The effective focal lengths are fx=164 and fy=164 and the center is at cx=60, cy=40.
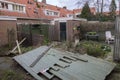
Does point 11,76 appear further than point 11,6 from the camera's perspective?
No

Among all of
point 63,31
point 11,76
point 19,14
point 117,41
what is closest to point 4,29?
point 63,31

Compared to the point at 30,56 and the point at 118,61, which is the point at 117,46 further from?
the point at 30,56

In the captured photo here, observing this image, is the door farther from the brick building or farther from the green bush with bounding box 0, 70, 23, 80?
the green bush with bounding box 0, 70, 23, 80

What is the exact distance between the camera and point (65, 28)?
1714cm

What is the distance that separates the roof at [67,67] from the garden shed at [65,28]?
31.3 feet

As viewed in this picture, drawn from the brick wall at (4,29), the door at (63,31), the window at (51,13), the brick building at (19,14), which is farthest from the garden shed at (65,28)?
the window at (51,13)

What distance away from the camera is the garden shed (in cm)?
1662

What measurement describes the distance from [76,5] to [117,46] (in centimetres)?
1724

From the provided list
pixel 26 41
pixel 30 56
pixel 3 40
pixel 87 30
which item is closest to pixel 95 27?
pixel 87 30

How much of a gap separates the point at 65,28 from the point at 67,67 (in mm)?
11480

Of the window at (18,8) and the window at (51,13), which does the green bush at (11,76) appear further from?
the window at (51,13)

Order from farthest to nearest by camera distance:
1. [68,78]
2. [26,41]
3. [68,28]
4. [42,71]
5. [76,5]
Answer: [76,5] < [68,28] < [26,41] < [42,71] < [68,78]

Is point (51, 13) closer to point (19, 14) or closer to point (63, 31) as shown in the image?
point (19, 14)

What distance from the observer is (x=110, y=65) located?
6.14 m
